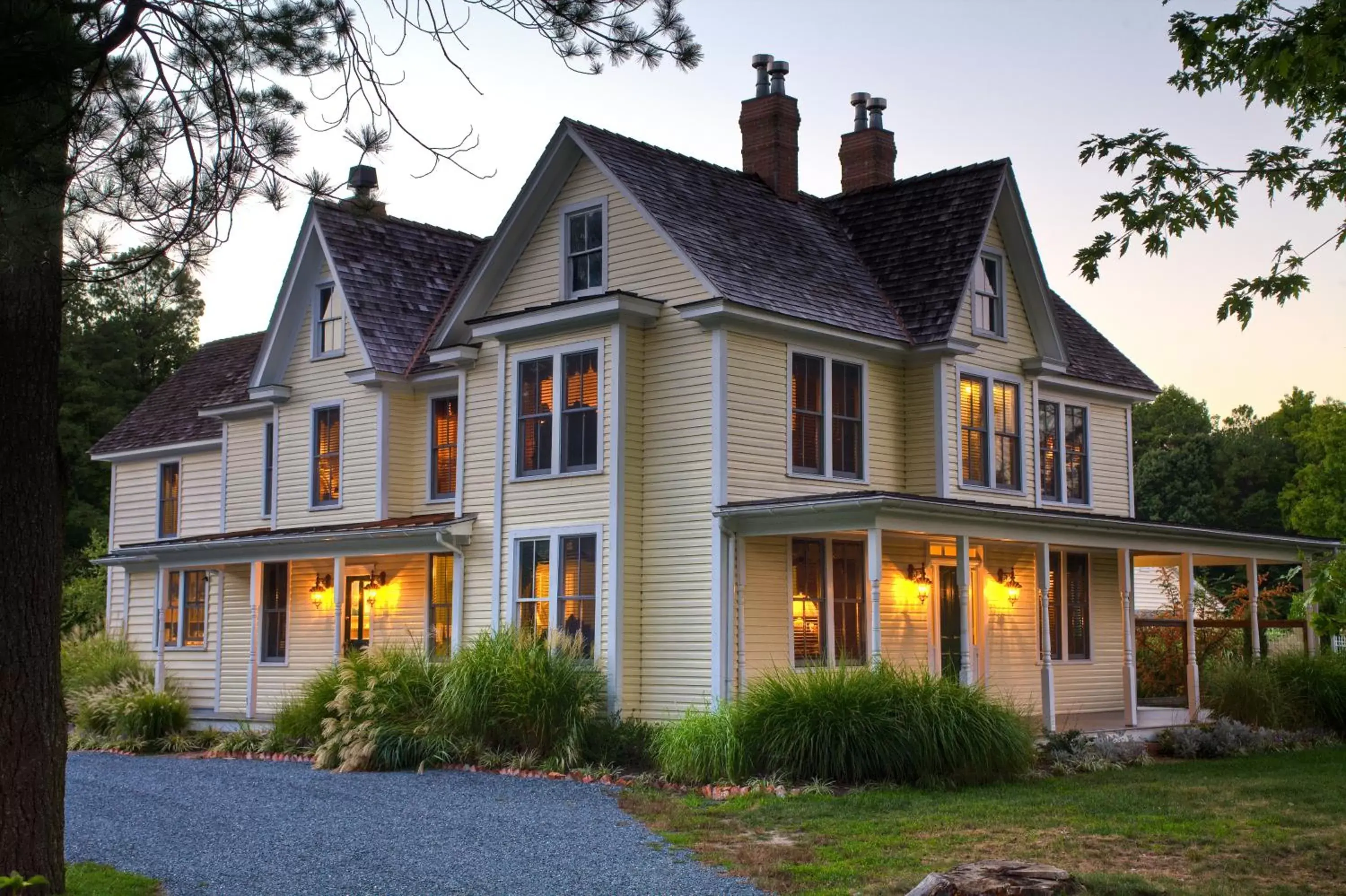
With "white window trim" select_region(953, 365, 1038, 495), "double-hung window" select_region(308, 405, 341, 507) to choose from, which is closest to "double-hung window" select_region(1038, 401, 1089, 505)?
"white window trim" select_region(953, 365, 1038, 495)

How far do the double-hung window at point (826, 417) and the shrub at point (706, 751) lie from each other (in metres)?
4.13

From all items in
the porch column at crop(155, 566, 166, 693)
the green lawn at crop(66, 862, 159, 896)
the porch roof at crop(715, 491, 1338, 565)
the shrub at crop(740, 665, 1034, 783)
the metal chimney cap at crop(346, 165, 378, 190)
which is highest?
the metal chimney cap at crop(346, 165, 378, 190)

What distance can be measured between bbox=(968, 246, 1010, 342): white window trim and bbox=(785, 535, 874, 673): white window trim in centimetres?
389

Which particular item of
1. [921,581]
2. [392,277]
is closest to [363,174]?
[392,277]

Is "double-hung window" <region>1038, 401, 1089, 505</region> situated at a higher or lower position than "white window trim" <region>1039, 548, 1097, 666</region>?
higher

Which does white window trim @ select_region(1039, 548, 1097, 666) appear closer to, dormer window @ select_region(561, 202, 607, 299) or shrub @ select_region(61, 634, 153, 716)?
dormer window @ select_region(561, 202, 607, 299)

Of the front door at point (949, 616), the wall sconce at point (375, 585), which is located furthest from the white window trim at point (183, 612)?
the front door at point (949, 616)

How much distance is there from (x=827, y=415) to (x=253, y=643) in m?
10.5

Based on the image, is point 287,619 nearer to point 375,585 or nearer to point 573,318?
point 375,585

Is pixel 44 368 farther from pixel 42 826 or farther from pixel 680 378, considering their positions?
pixel 680 378

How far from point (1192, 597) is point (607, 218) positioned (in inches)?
394

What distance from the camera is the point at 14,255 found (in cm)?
877

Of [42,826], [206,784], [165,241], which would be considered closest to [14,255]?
[165,241]

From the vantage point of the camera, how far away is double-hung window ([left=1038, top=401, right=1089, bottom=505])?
22484 millimetres
